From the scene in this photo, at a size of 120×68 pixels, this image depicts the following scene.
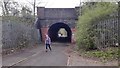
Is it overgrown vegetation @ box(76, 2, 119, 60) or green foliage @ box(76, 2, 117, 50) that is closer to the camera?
overgrown vegetation @ box(76, 2, 119, 60)

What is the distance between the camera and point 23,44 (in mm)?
31859

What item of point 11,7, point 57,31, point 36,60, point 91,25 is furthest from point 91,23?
point 57,31

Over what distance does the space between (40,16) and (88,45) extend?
93.6ft

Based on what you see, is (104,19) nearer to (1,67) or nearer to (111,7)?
(111,7)

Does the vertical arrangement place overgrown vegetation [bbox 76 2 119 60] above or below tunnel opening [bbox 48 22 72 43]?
above

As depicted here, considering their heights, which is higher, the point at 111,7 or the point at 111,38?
the point at 111,7

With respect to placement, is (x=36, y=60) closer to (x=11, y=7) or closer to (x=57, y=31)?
(x=11, y=7)

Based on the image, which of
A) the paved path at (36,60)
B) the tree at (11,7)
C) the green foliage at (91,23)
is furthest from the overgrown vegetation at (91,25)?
the tree at (11,7)

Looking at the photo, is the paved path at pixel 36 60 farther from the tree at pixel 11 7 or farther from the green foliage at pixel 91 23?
the tree at pixel 11 7

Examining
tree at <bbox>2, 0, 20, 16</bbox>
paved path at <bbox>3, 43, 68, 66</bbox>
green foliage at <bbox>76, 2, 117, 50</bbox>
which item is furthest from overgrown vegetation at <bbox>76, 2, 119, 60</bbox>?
tree at <bbox>2, 0, 20, 16</bbox>

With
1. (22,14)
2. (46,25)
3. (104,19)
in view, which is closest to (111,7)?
(104,19)

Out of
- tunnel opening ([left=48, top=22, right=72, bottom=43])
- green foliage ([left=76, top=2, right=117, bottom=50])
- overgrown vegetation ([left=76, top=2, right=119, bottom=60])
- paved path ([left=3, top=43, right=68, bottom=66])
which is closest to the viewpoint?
paved path ([left=3, top=43, right=68, bottom=66])

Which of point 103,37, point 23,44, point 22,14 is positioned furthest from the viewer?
point 22,14

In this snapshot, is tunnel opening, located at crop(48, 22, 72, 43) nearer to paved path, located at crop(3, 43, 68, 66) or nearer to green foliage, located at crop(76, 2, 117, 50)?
green foliage, located at crop(76, 2, 117, 50)
